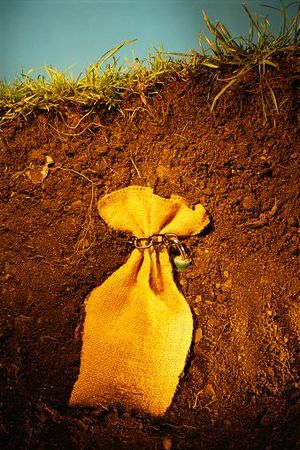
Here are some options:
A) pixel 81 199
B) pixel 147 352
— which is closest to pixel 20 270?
Answer: pixel 81 199

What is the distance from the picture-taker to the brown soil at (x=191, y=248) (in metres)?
1.03

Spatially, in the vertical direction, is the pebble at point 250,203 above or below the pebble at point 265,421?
above

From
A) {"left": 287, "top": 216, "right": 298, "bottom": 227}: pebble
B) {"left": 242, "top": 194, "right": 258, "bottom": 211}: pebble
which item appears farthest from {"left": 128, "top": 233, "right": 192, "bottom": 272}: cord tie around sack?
{"left": 287, "top": 216, "right": 298, "bottom": 227}: pebble

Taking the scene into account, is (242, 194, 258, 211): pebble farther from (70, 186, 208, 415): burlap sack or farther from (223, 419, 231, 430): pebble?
(223, 419, 231, 430): pebble

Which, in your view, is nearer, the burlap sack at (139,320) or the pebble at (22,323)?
the burlap sack at (139,320)

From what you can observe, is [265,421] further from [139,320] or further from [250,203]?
[250,203]

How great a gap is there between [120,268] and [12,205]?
1.85ft

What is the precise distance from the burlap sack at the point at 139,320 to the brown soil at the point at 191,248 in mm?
46

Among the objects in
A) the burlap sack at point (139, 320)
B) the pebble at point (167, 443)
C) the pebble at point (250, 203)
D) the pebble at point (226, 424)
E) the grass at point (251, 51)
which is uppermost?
the grass at point (251, 51)

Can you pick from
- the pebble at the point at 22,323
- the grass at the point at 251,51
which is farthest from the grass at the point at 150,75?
the pebble at the point at 22,323

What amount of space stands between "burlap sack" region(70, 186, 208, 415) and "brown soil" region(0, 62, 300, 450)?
46mm

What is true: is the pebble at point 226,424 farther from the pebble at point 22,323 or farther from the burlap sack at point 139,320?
the pebble at point 22,323

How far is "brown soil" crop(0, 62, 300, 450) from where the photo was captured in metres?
1.03

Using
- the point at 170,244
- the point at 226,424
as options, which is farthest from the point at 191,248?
the point at 226,424
